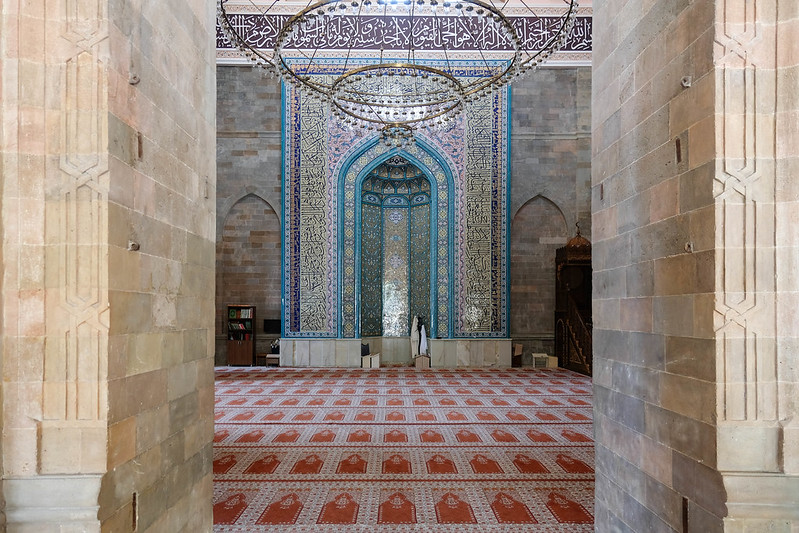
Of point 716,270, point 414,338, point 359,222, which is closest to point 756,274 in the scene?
point 716,270

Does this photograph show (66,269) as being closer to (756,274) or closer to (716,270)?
(716,270)

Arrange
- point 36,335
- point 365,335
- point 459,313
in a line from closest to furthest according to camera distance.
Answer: point 36,335 < point 459,313 < point 365,335

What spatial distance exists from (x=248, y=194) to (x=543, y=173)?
5.41 m

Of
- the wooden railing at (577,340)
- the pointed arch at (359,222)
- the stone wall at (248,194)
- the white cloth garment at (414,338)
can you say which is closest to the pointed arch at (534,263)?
the wooden railing at (577,340)

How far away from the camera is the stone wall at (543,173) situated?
9.43 m

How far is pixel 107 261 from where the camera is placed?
62.1 inches

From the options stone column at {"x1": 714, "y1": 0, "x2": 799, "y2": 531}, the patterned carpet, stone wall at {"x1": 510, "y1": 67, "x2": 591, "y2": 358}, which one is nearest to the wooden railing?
stone wall at {"x1": 510, "y1": 67, "x2": 591, "y2": 358}

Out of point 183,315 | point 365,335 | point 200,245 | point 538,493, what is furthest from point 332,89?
point 365,335

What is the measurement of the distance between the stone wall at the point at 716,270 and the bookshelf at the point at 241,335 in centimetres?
Answer: 806

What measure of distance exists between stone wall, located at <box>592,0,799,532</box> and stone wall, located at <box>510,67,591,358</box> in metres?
Answer: 7.46

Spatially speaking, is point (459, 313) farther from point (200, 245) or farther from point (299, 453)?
point (200, 245)

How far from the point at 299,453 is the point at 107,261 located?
274 centimetres

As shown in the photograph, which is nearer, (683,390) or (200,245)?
(683,390)

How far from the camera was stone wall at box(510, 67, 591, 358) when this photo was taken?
9430 mm
